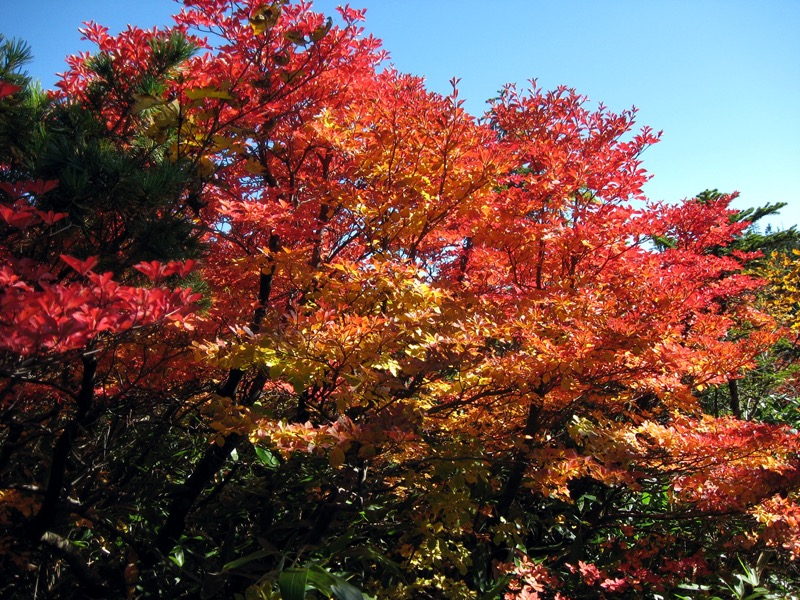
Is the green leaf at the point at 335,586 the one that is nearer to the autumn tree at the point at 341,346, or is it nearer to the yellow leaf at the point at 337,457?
the autumn tree at the point at 341,346

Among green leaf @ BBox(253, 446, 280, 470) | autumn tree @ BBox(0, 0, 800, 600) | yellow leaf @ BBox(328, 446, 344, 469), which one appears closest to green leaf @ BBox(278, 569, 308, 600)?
autumn tree @ BBox(0, 0, 800, 600)

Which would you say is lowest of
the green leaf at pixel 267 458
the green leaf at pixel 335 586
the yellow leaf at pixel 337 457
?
the green leaf at pixel 335 586

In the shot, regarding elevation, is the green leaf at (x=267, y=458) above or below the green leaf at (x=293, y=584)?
above

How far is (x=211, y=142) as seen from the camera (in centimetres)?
272

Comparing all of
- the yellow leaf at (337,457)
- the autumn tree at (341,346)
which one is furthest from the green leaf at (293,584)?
the yellow leaf at (337,457)

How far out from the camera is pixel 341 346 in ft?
7.47

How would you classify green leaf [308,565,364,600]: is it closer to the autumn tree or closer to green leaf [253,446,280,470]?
the autumn tree

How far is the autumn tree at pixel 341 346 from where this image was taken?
2.30m

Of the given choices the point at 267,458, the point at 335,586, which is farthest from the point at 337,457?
the point at 267,458

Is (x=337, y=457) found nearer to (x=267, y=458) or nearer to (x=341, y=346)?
(x=341, y=346)

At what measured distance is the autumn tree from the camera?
2305mm

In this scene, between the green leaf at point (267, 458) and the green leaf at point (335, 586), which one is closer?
the green leaf at point (335, 586)

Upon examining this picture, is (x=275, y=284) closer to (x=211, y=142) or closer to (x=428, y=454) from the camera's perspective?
(x=211, y=142)

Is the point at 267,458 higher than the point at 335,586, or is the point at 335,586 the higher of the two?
the point at 267,458
